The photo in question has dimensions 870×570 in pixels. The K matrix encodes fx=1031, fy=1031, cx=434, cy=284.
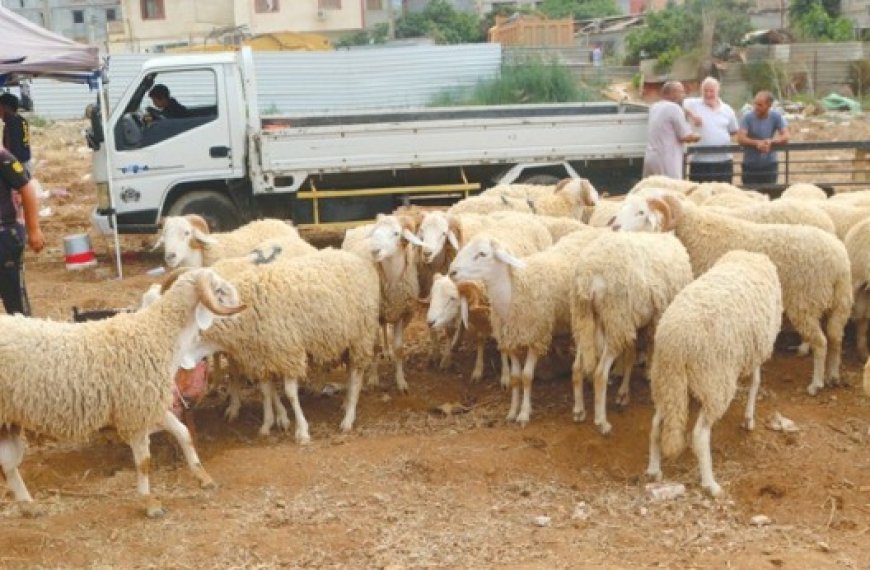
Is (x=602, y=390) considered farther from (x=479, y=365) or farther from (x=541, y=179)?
(x=541, y=179)

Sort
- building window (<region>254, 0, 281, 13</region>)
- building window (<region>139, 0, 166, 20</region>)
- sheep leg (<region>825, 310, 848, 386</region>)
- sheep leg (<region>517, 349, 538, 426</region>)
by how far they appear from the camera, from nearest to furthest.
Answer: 1. sheep leg (<region>517, 349, 538, 426</region>)
2. sheep leg (<region>825, 310, 848, 386</region>)
3. building window (<region>254, 0, 281, 13</region>)
4. building window (<region>139, 0, 166, 20</region>)

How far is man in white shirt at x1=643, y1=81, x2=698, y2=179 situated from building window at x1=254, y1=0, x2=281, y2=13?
126ft

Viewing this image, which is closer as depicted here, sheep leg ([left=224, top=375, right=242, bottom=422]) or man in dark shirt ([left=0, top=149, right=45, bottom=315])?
man in dark shirt ([left=0, top=149, right=45, bottom=315])

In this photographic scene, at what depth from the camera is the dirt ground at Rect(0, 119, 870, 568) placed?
18.2 ft

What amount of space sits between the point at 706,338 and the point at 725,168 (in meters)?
6.75

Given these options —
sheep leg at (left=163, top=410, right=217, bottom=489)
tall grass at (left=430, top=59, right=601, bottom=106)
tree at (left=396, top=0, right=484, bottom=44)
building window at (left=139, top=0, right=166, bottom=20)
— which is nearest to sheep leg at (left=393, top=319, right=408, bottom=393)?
sheep leg at (left=163, top=410, right=217, bottom=489)

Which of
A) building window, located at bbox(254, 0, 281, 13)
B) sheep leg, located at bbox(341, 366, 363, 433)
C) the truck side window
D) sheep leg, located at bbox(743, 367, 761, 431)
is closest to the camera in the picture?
sheep leg, located at bbox(743, 367, 761, 431)

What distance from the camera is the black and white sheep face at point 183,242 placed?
9.14m

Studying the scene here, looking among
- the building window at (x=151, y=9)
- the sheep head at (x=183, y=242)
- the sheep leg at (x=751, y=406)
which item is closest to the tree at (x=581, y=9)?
the building window at (x=151, y=9)

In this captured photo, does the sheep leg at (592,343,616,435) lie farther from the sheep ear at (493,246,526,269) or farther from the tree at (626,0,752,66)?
the tree at (626,0,752,66)

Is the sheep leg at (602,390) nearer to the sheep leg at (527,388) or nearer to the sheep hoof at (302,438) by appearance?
the sheep leg at (527,388)

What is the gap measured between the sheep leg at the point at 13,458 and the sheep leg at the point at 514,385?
3.33m

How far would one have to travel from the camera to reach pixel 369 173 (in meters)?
13.0

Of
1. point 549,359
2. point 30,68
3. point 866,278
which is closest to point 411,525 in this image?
point 549,359
